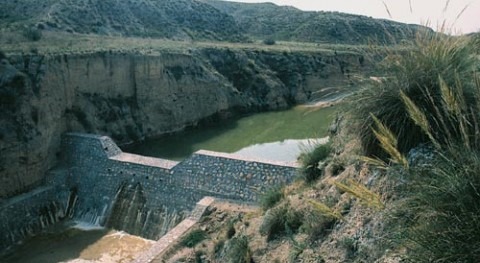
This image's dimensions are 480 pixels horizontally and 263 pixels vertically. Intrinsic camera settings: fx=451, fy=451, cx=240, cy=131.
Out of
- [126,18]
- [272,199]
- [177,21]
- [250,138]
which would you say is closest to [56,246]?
[272,199]

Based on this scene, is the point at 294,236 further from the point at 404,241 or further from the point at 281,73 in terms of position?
the point at 281,73

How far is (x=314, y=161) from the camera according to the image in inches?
338

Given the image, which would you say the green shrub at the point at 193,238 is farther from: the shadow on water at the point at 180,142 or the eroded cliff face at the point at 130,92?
the shadow on water at the point at 180,142

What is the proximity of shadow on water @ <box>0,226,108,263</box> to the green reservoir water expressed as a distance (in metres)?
7.44

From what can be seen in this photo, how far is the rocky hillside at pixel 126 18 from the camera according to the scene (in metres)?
35.9

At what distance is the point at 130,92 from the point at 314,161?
1733 cm

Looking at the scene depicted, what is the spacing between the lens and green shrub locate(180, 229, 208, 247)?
10945 millimetres

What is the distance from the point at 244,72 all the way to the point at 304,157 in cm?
2743

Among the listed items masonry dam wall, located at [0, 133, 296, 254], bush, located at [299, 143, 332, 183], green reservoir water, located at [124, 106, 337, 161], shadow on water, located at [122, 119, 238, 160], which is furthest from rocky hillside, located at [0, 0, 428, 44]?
bush, located at [299, 143, 332, 183]

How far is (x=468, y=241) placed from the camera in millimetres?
3367

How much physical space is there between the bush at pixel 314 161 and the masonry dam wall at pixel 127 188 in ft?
11.2

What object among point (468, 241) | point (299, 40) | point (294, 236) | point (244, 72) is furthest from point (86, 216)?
point (299, 40)

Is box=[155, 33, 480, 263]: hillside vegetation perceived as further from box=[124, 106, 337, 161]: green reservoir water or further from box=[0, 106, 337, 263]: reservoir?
box=[124, 106, 337, 161]: green reservoir water

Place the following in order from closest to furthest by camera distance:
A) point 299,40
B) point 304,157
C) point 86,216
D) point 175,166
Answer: point 304,157 → point 175,166 → point 86,216 → point 299,40
